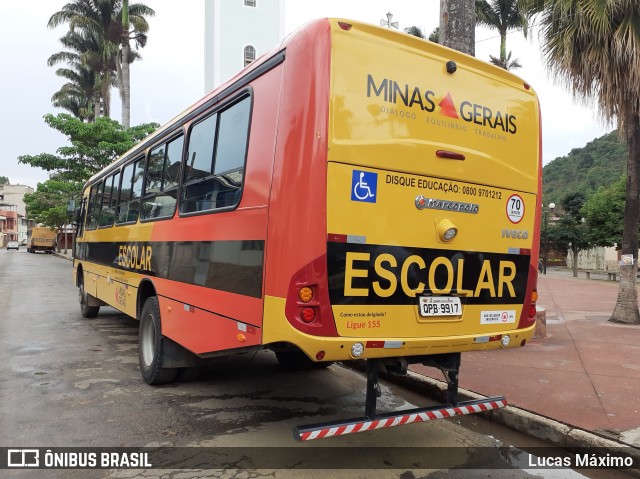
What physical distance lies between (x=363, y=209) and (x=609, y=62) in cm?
845

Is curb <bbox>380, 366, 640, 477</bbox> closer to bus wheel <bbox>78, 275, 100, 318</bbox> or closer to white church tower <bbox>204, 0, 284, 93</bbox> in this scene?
bus wheel <bbox>78, 275, 100, 318</bbox>

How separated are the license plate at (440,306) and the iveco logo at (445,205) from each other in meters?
0.69

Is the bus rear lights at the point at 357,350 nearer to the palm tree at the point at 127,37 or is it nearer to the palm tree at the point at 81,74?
the palm tree at the point at 127,37

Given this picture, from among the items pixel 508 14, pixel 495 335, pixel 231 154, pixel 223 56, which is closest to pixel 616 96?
pixel 495 335

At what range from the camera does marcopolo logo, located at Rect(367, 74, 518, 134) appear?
144 inches

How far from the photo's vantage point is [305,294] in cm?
330

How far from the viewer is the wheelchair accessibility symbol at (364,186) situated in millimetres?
3465

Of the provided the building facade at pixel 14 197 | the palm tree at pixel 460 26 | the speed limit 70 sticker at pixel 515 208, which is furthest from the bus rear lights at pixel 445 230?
the building facade at pixel 14 197

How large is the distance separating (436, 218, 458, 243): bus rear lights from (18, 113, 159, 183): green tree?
24.7 m

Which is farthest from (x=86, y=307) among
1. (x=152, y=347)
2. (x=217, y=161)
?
(x=217, y=161)

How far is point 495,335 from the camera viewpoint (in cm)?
420

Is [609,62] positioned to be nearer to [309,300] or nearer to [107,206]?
[309,300]

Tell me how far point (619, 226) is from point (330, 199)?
26.4 meters

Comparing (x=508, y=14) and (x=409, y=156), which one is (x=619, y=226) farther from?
(x=409, y=156)
